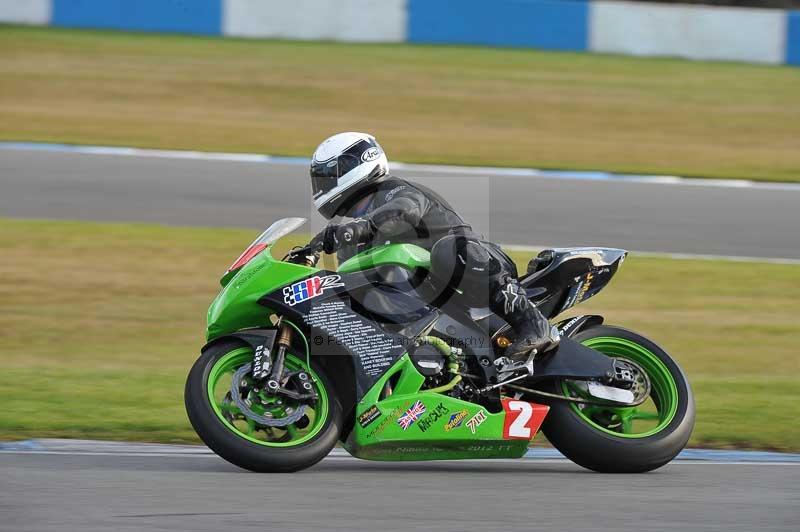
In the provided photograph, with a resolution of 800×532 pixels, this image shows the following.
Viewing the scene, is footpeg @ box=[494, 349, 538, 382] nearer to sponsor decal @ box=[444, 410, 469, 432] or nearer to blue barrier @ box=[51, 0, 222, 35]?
sponsor decal @ box=[444, 410, 469, 432]

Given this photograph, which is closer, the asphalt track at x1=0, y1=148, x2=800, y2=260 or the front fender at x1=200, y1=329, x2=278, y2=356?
the front fender at x1=200, y1=329, x2=278, y2=356

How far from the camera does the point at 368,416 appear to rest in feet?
18.1

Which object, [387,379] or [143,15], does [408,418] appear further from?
[143,15]

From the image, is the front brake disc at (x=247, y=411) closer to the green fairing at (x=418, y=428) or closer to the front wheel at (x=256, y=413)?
the front wheel at (x=256, y=413)

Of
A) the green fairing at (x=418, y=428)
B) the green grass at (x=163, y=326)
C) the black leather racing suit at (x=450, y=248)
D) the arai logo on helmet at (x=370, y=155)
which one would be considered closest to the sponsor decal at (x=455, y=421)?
the green fairing at (x=418, y=428)

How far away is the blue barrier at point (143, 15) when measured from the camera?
21.7 metres

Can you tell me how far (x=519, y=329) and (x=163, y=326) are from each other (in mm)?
4092

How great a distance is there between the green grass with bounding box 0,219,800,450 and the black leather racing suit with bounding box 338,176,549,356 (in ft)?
4.95

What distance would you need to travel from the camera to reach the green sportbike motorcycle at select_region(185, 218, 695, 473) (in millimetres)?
5438

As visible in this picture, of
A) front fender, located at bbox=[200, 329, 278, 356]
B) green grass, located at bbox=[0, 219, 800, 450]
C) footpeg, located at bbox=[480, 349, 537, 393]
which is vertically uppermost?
front fender, located at bbox=[200, 329, 278, 356]

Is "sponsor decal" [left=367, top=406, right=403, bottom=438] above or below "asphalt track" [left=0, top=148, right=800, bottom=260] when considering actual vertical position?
above

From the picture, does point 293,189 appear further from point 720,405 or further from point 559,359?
point 559,359

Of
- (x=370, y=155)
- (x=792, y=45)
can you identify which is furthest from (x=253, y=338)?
(x=792, y=45)

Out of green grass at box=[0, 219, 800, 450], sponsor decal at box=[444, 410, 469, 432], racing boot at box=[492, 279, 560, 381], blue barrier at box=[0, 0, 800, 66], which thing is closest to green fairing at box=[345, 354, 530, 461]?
sponsor decal at box=[444, 410, 469, 432]
